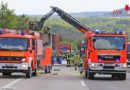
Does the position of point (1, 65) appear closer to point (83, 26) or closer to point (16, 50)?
point (16, 50)

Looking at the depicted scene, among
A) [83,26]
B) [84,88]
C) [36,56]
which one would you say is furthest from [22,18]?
[84,88]

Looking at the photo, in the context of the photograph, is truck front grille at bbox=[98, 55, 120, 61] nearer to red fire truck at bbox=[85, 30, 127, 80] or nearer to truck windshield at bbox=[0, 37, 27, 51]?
red fire truck at bbox=[85, 30, 127, 80]

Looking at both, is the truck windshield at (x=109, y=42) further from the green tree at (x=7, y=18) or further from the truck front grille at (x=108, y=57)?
the green tree at (x=7, y=18)

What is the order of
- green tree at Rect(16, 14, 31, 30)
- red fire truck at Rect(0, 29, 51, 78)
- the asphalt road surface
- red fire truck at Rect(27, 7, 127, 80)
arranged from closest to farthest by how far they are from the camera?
1. the asphalt road surface
2. red fire truck at Rect(27, 7, 127, 80)
3. red fire truck at Rect(0, 29, 51, 78)
4. green tree at Rect(16, 14, 31, 30)

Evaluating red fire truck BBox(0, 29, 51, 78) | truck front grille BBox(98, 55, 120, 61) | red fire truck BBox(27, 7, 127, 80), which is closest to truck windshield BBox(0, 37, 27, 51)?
red fire truck BBox(0, 29, 51, 78)

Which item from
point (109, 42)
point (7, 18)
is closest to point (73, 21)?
point (109, 42)

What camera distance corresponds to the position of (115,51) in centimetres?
2684

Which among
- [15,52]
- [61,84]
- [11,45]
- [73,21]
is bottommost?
[61,84]

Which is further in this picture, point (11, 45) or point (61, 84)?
point (11, 45)

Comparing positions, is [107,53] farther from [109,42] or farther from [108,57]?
[109,42]

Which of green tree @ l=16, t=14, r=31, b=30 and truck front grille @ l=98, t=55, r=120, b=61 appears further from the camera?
green tree @ l=16, t=14, r=31, b=30

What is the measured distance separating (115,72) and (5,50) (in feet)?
19.2

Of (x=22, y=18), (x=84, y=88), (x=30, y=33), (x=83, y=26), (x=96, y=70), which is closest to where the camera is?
A: (x=84, y=88)

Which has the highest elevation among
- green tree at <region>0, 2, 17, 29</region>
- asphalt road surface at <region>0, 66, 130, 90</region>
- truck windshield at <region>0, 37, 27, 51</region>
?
green tree at <region>0, 2, 17, 29</region>
